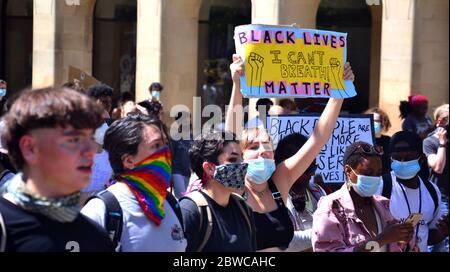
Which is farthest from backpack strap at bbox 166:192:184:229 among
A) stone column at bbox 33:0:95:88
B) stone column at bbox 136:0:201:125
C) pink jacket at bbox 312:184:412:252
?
stone column at bbox 33:0:95:88

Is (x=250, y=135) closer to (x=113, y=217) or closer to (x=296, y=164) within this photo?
(x=296, y=164)

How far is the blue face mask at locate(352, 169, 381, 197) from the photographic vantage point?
5.97m

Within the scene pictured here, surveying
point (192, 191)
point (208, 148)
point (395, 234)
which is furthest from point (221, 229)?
point (395, 234)

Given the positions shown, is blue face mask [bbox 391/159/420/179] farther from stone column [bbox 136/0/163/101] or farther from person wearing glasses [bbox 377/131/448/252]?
stone column [bbox 136/0/163/101]

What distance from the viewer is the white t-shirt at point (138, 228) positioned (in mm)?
4463

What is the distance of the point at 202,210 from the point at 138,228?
1.90 feet

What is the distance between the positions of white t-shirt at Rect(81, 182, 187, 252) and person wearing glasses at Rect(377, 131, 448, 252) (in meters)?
2.70

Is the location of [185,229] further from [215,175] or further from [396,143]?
[396,143]

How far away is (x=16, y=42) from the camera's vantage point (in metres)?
23.3

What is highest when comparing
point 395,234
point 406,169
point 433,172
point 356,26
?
point 356,26

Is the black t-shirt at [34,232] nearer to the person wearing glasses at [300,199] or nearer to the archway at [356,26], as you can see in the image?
the person wearing glasses at [300,199]

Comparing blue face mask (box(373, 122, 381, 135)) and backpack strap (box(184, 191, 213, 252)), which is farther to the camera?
blue face mask (box(373, 122, 381, 135))

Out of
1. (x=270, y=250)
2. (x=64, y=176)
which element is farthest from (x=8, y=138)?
(x=270, y=250)
